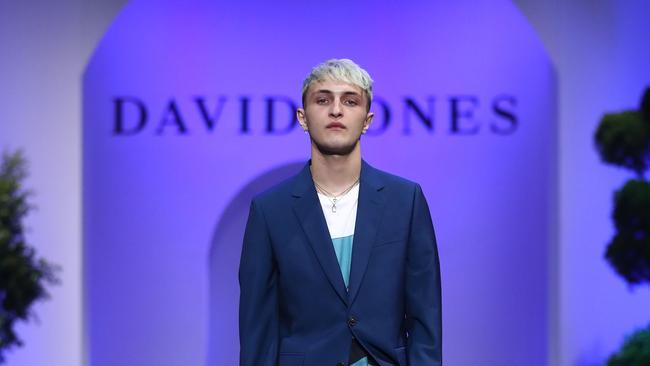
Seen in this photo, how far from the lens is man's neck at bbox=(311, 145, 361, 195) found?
242cm

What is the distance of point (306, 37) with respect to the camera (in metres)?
4.81

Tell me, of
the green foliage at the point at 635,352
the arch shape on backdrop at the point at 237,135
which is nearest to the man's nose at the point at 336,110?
the arch shape on backdrop at the point at 237,135

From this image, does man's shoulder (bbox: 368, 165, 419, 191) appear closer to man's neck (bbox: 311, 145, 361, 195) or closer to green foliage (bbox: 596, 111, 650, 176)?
man's neck (bbox: 311, 145, 361, 195)

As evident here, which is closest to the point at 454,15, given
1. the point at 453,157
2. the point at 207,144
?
the point at 453,157

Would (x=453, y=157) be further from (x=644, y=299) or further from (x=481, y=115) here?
(x=644, y=299)

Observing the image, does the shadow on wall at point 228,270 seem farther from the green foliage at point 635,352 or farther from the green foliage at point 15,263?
the green foliage at point 635,352

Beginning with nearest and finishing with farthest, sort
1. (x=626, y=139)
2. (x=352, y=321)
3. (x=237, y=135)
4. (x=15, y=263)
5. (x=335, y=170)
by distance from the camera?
(x=352, y=321) → (x=335, y=170) → (x=15, y=263) → (x=626, y=139) → (x=237, y=135)

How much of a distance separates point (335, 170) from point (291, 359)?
0.48 m

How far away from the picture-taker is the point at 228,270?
487 centimetres

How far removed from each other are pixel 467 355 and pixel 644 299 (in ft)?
3.22

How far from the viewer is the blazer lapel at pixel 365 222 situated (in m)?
2.33

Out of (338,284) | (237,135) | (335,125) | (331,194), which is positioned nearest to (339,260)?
(338,284)

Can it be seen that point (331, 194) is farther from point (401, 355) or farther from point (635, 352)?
point (635, 352)

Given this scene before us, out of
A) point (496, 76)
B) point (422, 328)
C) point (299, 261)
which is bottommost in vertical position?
point (422, 328)
